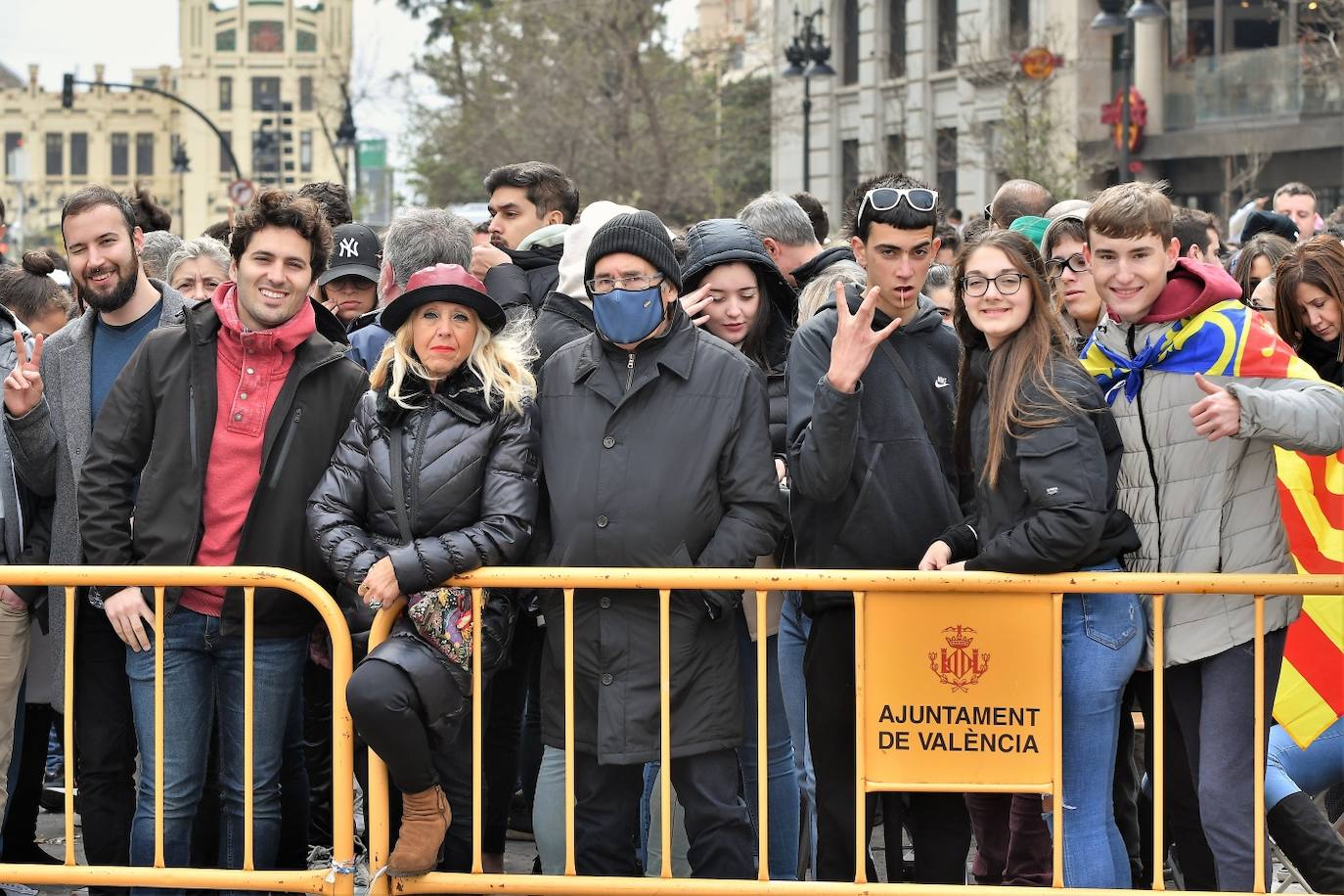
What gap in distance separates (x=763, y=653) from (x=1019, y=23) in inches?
1231

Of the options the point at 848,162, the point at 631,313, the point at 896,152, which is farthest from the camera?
the point at 848,162

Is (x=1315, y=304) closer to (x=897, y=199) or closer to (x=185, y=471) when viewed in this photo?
(x=897, y=199)

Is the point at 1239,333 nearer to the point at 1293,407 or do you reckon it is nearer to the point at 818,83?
the point at 1293,407

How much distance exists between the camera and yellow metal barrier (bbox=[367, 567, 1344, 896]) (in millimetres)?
4504

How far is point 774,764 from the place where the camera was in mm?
5383

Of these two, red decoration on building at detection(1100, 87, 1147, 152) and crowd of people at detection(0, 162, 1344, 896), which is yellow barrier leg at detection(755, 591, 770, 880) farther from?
red decoration on building at detection(1100, 87, 1147, 152)

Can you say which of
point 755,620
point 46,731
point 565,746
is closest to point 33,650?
point 46,731

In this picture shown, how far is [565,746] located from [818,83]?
38409 millimetres

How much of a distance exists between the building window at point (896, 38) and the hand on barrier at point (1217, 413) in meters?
35.7

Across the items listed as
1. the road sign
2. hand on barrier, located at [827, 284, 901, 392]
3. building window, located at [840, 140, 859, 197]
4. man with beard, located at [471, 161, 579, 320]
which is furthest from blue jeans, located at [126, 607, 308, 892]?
building window, located at [840, 140, 859, 197]

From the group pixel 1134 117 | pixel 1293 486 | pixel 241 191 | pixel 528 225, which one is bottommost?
pixel 1293 486

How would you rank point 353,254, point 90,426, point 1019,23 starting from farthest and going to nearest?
point 1019,23, point 353,254, point 90,426

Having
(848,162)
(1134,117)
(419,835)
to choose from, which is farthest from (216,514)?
(848,162)

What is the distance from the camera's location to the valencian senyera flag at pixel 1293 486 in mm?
4672
